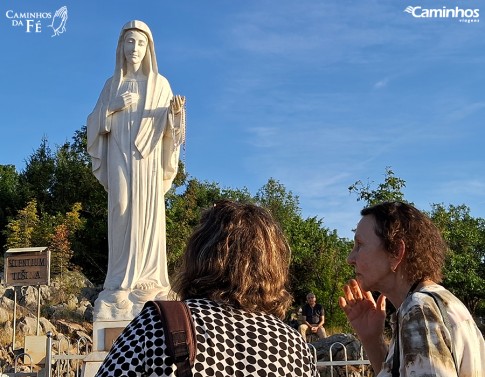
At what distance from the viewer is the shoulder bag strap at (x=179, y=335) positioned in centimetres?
175

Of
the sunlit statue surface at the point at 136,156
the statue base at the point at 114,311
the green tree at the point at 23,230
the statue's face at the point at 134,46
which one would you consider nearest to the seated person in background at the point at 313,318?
the sunlit statue surface at the point at 136,156

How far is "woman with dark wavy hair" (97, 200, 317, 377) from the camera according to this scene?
179 cm

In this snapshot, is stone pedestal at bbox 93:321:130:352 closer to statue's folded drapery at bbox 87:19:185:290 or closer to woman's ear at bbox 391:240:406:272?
statue's folded drapery at bbox 87:19:185:290

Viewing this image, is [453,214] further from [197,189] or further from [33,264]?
[33,264]

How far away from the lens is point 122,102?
27.1 feet

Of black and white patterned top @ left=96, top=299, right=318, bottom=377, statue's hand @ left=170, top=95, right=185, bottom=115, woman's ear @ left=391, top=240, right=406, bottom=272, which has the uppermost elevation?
statue's hand @ left=170, top=95, right=185, bottom=115

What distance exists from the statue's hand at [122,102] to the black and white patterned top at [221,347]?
6.50 m

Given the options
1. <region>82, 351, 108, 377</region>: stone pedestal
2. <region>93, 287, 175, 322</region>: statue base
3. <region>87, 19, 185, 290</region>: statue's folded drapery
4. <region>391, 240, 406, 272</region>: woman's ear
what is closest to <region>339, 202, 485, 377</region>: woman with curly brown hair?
<region>391, 240, 406, 272</region>: woman's ear

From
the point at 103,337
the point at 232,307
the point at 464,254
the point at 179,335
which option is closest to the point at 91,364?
the point at 103,337

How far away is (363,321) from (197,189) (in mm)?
29365

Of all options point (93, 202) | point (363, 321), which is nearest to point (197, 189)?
point (93, 202)

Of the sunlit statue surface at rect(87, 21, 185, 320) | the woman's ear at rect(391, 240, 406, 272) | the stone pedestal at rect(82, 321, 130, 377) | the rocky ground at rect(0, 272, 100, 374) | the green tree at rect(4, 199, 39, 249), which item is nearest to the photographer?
the woman's ear at rect(391, 240, 406, 272)

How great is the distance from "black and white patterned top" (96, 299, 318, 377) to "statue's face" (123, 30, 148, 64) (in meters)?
6.87

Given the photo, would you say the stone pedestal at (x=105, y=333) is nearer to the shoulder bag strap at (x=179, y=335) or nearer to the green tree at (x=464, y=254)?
the shoulder bag strap at (x=179, y=335)
